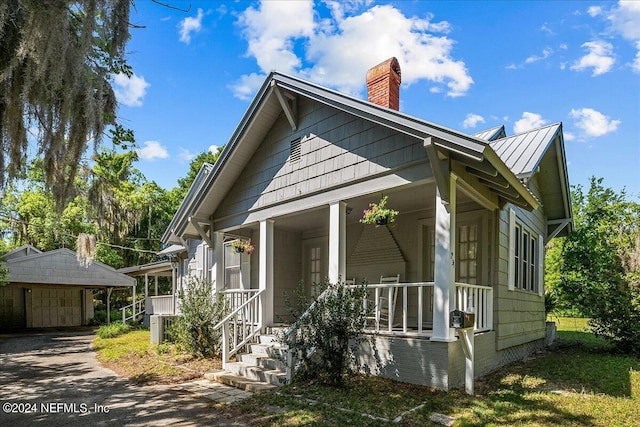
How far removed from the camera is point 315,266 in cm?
1112

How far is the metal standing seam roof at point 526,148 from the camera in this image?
833cm

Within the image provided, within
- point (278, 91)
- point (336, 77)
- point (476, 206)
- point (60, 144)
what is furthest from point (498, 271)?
point (336, 77)

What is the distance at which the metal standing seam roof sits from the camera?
8328 millimetres

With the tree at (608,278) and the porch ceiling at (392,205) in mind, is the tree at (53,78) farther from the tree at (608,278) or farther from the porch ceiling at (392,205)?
the tree at (608,278)

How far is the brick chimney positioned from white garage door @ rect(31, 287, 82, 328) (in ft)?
70.4

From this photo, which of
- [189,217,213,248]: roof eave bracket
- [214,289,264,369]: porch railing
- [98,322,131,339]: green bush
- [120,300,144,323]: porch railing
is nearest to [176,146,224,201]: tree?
[120,300,144,323]: porch railing

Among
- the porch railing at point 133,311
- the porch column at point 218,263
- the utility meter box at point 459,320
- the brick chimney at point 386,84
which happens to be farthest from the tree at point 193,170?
the utility meter box at point 459,320

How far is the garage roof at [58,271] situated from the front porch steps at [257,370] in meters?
14.9

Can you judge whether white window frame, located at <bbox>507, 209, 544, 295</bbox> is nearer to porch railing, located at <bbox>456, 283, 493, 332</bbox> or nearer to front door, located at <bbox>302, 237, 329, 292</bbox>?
porch railing, located at <bbox>456, 283, 493, 332</bbox>

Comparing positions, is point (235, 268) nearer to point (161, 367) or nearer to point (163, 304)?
point (161, 367)

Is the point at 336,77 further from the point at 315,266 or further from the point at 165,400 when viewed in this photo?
the point at 165,400

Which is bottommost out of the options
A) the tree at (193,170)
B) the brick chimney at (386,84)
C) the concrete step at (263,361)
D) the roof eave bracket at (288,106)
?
the concrete step at (263,361)

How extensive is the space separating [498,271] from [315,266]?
490 cm

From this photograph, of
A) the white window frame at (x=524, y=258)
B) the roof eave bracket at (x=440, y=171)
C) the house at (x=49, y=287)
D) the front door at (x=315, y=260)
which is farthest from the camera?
the house at (x=49, y=287)
